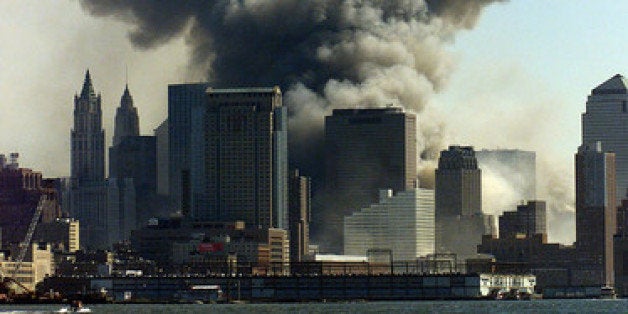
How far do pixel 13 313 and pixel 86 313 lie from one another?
8930mm

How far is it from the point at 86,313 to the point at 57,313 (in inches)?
376

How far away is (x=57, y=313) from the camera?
611ft

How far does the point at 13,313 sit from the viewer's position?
620ft

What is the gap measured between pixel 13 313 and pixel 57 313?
17.5 ft

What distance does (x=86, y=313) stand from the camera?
642 feet
